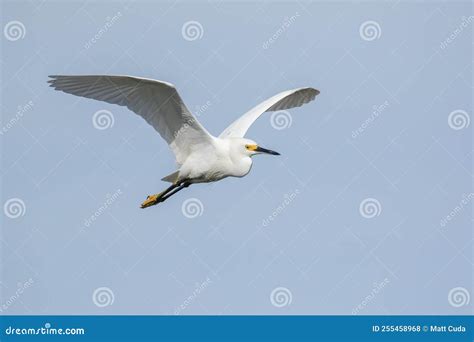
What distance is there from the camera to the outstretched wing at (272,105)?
13.6m

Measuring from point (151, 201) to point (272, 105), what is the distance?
2694mm

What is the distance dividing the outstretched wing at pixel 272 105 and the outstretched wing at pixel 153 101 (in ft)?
3.55

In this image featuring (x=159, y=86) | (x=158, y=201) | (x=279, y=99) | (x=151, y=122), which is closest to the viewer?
(x=159, y=86)

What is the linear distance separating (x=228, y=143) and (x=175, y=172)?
94 centimetres

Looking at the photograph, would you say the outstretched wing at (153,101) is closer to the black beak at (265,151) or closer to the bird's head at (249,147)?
the bird's head at (249,147)

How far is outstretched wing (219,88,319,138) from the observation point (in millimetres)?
13572

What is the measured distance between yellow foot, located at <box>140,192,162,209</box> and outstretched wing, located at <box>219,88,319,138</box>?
143 centimetres

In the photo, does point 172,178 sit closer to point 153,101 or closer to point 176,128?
point 176,128

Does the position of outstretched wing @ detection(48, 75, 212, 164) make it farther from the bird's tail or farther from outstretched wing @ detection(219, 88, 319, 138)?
outstretched wing @ detection(219, 88, 319, 138)

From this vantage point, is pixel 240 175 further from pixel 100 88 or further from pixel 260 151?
pixel 100 88

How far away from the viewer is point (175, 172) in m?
12.9

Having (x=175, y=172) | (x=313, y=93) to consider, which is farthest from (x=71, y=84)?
(x=313, y=93)

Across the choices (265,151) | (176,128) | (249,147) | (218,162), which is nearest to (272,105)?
(265,151)

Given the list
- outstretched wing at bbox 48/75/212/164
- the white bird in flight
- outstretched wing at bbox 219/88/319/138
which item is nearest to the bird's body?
the white bird in flight
